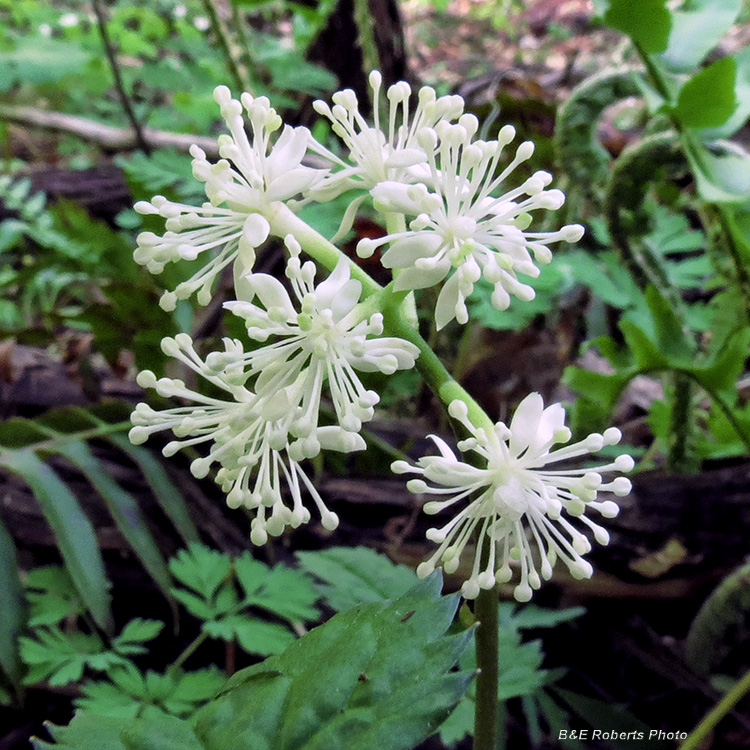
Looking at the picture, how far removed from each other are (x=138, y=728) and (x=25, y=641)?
463mm

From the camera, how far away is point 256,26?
13.1 feet

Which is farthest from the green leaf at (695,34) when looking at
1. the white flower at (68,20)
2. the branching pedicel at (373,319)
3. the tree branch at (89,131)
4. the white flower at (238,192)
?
the white flower at (68,20)

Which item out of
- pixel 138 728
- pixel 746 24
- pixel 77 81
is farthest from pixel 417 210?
pixel 746 24

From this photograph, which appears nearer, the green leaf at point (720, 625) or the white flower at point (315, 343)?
the white flower at point (315, 343)

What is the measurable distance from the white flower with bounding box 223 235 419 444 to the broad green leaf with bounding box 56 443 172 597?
0.52 metres

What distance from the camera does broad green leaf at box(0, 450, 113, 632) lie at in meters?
0.86

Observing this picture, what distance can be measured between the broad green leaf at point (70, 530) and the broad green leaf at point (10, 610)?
0.20 ft

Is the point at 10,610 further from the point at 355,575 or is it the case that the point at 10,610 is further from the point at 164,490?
the point at 355,575

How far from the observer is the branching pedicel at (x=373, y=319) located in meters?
0.50

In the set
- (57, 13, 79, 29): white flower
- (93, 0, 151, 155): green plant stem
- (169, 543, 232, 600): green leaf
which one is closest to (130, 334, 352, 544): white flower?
(169, 543, 232, 600): green leaf

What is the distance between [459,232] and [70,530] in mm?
703

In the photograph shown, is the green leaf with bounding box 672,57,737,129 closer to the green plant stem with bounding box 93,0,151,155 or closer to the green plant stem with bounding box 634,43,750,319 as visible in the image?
the green plant stem with bounding box 634,43,750,319

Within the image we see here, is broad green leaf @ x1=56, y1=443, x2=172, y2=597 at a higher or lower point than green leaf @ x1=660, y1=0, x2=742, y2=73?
lower

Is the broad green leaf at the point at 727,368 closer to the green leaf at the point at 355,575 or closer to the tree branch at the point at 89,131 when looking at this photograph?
the green leaf at the point at 355,575
